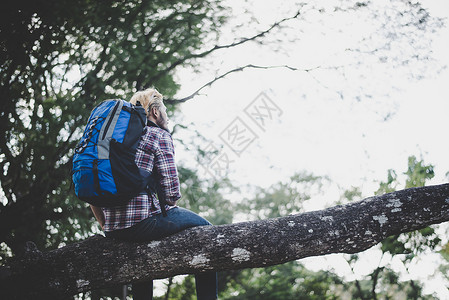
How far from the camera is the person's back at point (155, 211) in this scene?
2.08m

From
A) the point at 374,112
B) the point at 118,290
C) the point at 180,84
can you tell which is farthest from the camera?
the point at 118,290

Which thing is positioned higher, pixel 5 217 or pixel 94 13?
pixel 94 13

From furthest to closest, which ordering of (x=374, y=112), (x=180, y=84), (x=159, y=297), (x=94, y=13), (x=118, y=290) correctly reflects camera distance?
(x=159, y=297) → (x=118, y=290) → (x=180, y=84) → (x=374, y=112) → (x=94, y=13)

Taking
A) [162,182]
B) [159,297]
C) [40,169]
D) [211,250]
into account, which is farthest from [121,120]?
[159,297]

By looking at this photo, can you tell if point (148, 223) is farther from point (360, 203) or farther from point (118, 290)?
point (118, 290)

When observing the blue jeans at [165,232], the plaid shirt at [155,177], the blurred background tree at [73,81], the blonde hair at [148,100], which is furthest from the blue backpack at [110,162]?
the blurred background tree at [73,81]

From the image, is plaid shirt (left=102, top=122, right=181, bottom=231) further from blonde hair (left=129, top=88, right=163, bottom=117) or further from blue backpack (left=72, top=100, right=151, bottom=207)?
blonde hair (left=129, top=88, right=163, bottom=117)

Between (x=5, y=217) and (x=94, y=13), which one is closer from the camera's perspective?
(x=94, y=13)

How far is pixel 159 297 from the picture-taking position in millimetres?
11531

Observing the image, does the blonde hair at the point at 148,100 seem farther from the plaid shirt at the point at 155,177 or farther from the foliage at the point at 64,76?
the foliage at the point at 64,76

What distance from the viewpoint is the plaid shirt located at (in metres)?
2.06

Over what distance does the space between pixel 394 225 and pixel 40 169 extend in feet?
18.7

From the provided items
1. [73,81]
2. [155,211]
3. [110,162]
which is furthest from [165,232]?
[73,81]

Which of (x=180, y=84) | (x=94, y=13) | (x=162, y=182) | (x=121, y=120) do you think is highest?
(x=94, y=13)
